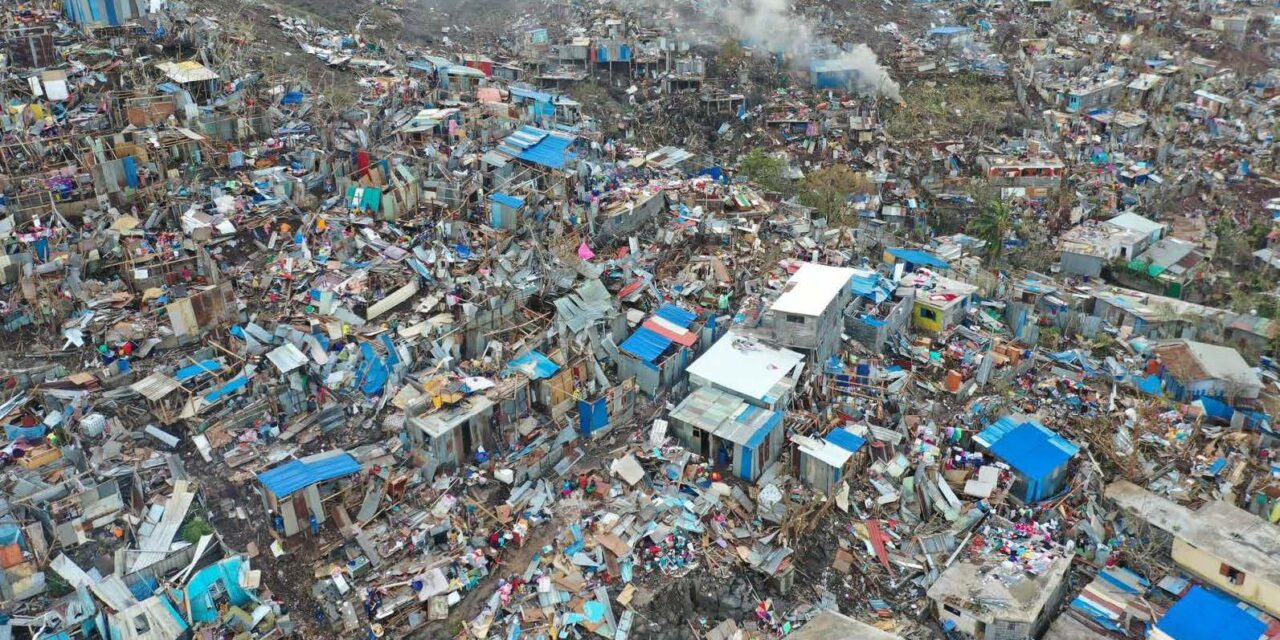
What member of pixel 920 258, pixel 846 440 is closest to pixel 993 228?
pixel 920 258

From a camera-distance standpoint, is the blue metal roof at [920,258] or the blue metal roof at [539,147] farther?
the blue metal roof at [539,147]

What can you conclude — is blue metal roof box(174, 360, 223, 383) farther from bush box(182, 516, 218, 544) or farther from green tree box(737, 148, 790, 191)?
green tree box(737, 148, 790, 191)

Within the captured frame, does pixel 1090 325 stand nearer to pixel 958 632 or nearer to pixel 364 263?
pixel 958 632

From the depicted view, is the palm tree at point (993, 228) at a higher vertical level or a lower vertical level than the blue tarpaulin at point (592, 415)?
lower

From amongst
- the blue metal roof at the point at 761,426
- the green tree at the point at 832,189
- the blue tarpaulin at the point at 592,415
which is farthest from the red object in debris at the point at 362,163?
the green tree at the point at 832,189

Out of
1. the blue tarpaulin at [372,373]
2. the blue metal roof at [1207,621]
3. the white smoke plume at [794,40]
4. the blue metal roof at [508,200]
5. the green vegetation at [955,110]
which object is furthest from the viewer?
the white smoke plume at [794,40]

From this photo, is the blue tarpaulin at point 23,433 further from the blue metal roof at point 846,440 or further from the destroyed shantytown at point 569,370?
the blue metal roof at point 846,440

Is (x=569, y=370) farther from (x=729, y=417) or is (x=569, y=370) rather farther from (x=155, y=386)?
(x=155, y=386)
